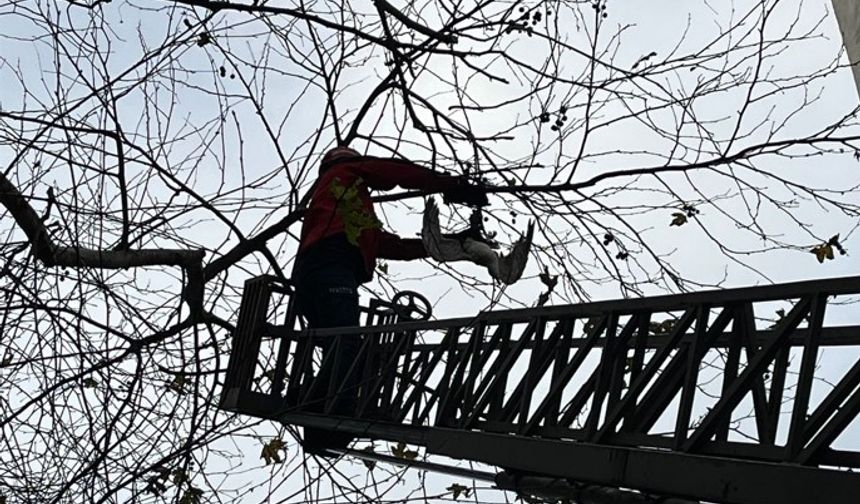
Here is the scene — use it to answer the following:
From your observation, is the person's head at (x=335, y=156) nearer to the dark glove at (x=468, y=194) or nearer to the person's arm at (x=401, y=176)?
the person's arm at (x=401, y=176)

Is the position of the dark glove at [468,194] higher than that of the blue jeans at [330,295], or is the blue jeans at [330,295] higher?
the dark glove at [468,194]

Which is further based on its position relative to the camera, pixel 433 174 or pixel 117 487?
pixel 433 174

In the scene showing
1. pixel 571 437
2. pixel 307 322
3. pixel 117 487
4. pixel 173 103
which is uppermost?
pixel 173 103

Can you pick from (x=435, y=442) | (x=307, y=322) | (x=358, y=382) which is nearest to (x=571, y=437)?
(x=435, y=442)

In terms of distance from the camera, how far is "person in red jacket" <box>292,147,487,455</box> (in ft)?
21.0

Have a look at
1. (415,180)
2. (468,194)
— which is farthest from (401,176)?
(468,194)

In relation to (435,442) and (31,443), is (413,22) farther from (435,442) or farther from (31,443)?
(31,443)

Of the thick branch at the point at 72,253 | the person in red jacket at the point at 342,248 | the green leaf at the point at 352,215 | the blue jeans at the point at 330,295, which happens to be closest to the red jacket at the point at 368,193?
the person in red jacket at the point at 342,248

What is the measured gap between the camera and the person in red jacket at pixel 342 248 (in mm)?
6414

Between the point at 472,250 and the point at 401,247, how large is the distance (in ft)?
2.81

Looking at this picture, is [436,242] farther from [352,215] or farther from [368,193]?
[352,215]

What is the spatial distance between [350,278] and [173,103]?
1590mm

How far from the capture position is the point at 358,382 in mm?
6426

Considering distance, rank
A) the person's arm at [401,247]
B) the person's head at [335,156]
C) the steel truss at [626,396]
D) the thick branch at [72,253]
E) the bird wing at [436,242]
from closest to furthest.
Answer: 1. the steel truss at [626,396]
2. the thick branch at [72,253]
3. the bird wing at [436,242]
4. the person's head at [335,156]
5. the person's arm at [401,247]
